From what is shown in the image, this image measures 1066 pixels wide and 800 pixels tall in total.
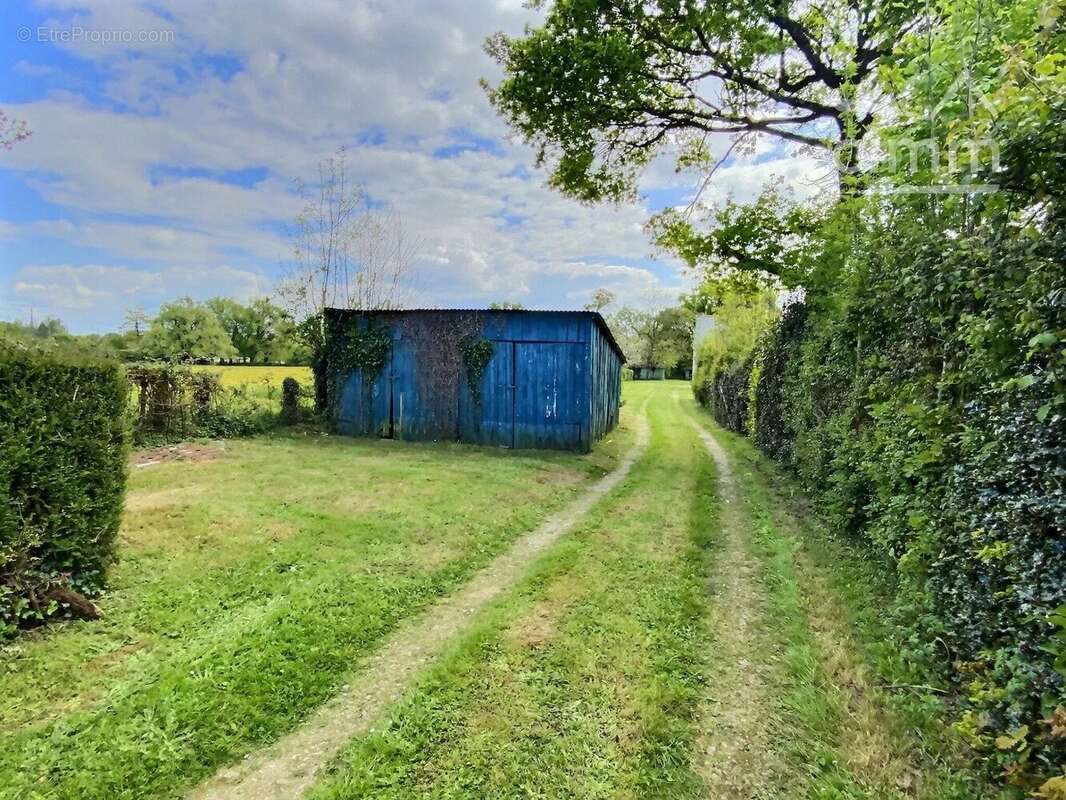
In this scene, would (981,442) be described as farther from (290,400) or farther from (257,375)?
(257,375)

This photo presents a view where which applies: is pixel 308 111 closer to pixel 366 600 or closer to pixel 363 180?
pixel 363 180

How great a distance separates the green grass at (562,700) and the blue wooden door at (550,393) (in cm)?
715

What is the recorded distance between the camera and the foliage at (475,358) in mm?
13055

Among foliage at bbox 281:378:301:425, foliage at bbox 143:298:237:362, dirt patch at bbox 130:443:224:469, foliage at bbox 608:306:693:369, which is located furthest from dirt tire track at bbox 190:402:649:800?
foliage at bbox 608:306:693:369

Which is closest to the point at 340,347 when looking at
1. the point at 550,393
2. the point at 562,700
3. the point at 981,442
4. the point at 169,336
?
the point at 550,393

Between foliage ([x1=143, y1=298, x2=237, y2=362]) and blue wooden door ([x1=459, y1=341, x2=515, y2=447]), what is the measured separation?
7345mm

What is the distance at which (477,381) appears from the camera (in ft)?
43.2

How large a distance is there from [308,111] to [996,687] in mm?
14622

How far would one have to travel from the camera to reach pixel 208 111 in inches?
374

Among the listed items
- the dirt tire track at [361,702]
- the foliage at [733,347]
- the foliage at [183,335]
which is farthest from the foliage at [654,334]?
the dirt tire track at [361,702]

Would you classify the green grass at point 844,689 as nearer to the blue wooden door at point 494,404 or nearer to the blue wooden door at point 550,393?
the blue wooden door at point 550,393

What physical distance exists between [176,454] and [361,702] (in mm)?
9551

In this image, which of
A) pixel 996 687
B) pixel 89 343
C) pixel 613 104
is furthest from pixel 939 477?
pixel 613 104

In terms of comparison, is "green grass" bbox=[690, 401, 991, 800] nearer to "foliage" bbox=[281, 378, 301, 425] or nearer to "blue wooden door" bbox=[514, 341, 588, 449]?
"blue wooden door" bbox=[514, 341, 588, 449]
